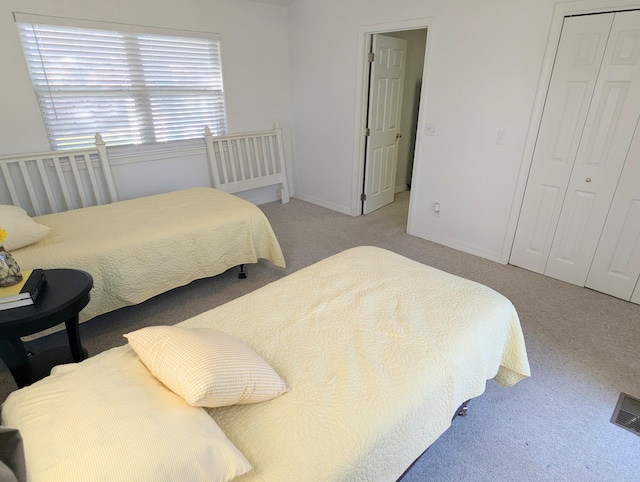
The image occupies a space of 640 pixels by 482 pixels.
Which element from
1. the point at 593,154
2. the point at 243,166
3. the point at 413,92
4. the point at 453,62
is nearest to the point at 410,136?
the point at 413,92

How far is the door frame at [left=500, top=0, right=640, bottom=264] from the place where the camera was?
226 cm

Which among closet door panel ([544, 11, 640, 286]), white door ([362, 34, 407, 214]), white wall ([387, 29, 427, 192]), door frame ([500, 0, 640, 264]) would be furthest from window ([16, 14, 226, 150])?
closet door panel ([544, 11, 640, 286])

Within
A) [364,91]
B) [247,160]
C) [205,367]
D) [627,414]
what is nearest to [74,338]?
[205,367]

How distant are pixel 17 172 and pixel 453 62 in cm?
368

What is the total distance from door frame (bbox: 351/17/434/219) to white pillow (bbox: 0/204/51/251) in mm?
2935

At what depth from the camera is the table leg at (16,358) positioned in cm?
150

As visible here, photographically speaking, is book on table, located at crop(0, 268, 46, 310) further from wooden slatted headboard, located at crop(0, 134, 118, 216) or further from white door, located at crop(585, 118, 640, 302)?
white door, located at crop(585, 118, 640, 302)

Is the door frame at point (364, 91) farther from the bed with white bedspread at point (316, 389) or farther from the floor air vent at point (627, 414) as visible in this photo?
the floor air vent at point (627, 414)

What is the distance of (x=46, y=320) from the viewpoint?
1496 millimetres

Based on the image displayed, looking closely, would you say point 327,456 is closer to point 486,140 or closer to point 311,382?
point 311,382

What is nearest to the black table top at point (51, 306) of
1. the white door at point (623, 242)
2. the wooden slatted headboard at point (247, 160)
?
the wooden slatted headboard at point (247, 160)

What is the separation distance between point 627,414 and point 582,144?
179 cm

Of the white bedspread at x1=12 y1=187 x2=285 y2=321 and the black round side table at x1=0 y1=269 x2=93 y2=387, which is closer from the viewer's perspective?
the black round side table at x1=0 y1=269 x2=93 y2=387

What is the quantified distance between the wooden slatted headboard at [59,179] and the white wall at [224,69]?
5.1 inches
